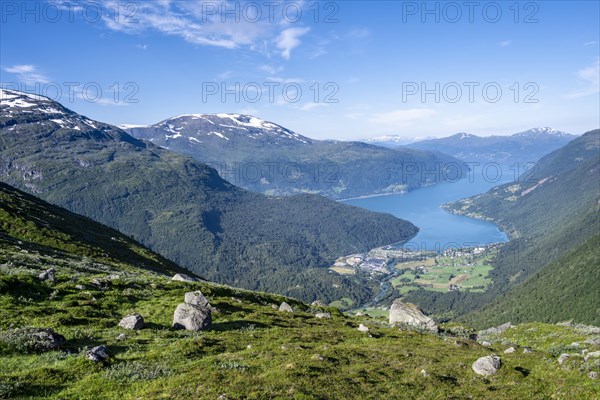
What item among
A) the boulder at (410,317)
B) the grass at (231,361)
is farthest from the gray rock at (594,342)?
the boulder at (410,317)

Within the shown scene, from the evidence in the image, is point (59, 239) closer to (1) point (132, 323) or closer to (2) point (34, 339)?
(1) point (132, 323)

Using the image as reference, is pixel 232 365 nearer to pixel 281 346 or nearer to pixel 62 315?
pixel 281 346

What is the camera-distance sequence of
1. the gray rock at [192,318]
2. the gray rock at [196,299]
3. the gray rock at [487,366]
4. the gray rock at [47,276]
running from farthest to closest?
the gray rock at [196,299] < the gray rock at [47,276] < the gray rock at [192,318] < the gray rock at [487,366]

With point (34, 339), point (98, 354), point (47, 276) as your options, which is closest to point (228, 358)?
point (98, 354)

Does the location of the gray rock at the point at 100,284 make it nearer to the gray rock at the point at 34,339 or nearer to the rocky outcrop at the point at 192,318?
the rocky outcrop at the point at 192,318

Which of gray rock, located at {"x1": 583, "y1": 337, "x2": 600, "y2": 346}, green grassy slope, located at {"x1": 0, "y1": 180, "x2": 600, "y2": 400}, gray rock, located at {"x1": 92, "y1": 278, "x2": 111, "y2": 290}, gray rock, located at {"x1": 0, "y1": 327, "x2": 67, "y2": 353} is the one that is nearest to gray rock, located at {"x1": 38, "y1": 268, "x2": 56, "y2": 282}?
green grassy slope, located at {"x1": 0, "y1": 180, "x2": 600, "y2": 400}

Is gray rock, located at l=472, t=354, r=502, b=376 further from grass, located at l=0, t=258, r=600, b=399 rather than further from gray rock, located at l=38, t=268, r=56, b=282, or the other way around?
gray rock, located at l=38, t=268, r=56, b=282
